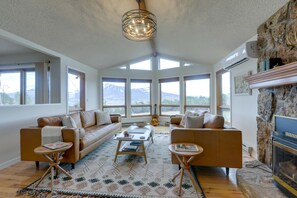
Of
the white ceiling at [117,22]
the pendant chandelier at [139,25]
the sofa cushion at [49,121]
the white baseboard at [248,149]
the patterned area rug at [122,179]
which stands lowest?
the patterned area rug at [122,179]

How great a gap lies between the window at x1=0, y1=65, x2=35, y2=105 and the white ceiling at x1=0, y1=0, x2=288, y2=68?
875 millimetres

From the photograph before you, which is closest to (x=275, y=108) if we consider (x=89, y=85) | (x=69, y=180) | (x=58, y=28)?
(x=69, y=180)

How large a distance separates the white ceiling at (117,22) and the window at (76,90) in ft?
2.40

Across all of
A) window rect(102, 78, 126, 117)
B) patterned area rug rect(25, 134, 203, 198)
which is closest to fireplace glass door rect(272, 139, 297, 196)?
patterned area rug rect(25, 134, 203, 198)

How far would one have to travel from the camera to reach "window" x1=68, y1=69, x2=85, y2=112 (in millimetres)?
4512

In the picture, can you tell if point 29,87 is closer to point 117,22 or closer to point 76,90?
point 76,90

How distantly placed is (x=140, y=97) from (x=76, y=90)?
2577mm

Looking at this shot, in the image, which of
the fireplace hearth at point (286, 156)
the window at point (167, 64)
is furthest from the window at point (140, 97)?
the fireplace hearth at point (286, 156)

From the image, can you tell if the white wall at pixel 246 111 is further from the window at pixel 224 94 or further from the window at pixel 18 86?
the window at pixel 18 86

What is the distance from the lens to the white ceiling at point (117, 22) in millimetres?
2285

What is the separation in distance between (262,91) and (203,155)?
1492mm

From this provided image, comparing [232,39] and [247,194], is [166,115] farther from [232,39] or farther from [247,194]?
[247,194]

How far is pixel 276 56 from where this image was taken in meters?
2.18

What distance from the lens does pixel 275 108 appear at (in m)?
2.20
